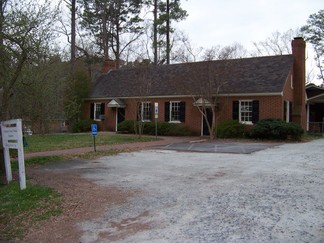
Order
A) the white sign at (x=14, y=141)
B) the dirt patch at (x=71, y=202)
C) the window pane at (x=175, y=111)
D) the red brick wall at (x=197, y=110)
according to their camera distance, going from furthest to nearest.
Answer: the window pane at (x=175, y=111) < the red brick wall at (x=197, y=110) < the white sign at (x=14, y=141) < the dirt patch at (x=71, y=202)

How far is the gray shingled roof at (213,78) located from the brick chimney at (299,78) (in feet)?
2.11

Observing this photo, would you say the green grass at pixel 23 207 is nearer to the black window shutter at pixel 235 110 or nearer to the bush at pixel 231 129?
the bush at pixel 231 129

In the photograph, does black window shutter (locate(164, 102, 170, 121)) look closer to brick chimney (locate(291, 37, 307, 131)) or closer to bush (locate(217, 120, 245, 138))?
bush (locate(217, 120, 245, 138))

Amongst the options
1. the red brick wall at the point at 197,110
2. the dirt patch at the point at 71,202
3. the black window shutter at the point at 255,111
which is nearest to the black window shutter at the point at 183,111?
the red brick wall at the point at 197,110

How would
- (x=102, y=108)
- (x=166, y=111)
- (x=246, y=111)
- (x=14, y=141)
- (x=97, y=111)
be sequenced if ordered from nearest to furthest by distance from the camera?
(x=14, y=141), (x=246, y=111), (x=166, y=111), (x=102, y=108), (x=97, y=111)

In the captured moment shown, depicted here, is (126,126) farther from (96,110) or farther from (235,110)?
(235,110)

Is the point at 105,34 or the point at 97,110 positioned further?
the point at 105,34

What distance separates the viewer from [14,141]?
8.62 meters

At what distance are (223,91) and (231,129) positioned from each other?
2.95m

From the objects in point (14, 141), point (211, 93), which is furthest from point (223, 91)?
point (14, 141)

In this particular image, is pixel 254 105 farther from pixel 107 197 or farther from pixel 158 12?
pixel 158 12

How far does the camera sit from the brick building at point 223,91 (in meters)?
22.5

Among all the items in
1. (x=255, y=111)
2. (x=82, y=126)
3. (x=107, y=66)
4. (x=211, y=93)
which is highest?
(x=107, y=66)

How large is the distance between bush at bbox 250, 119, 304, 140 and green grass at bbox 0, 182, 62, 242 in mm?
15183
